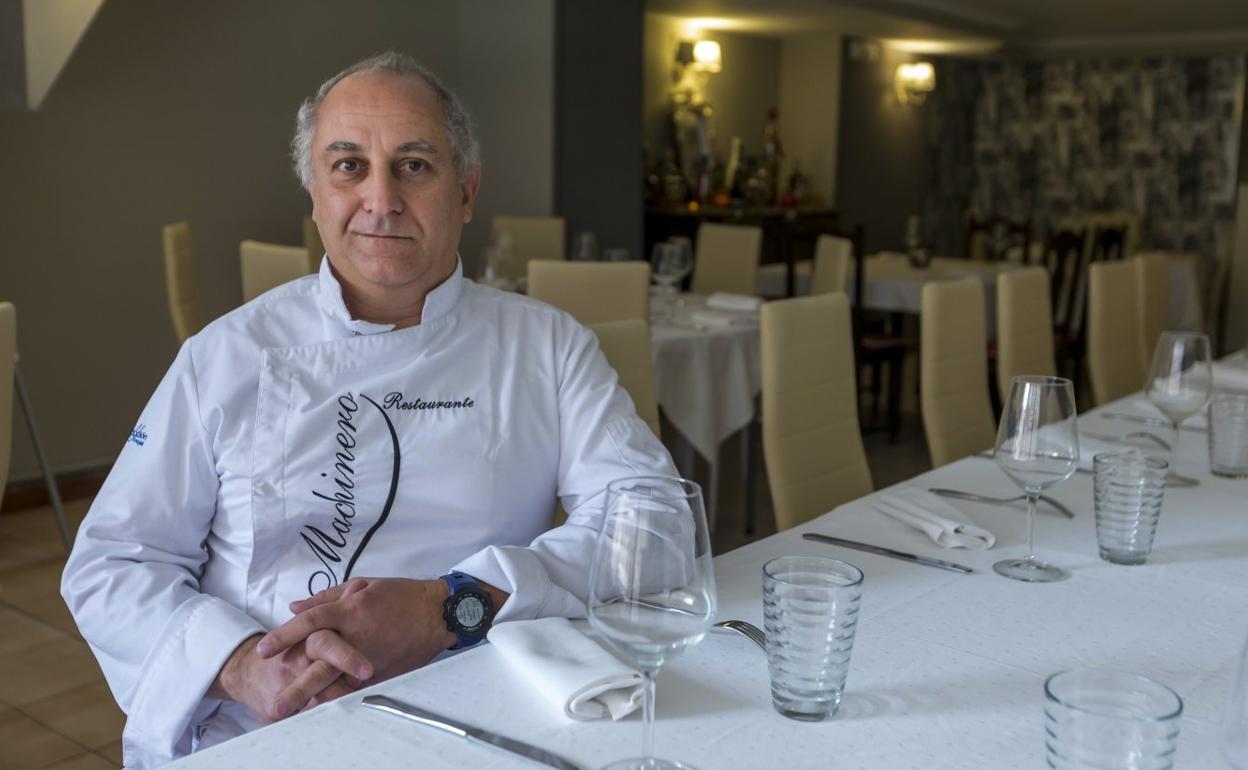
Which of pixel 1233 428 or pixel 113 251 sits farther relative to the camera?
pixel 113 251

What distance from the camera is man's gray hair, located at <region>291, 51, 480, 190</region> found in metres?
1.67

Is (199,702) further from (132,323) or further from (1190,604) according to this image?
(132,323)

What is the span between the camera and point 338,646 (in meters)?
1.31

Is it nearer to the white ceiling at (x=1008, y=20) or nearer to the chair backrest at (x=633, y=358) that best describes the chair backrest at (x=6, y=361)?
the chair backrest at (x=633, y=358)

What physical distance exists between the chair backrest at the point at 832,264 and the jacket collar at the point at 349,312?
160 inches

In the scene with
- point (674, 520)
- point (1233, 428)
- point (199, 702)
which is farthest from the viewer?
point (1233, 428)

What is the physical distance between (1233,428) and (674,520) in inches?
59.7

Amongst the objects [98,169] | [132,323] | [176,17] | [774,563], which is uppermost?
[176,17]

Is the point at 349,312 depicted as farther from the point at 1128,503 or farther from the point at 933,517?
the point at 1128,503

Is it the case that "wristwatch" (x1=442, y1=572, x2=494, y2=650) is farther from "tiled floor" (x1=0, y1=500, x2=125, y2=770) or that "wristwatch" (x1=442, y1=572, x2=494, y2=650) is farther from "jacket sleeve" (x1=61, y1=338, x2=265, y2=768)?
"tiled floor" (x1=0, y1=500, x2=125, y2=770)

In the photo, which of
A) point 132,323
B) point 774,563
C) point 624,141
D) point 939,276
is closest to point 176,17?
point 132,323

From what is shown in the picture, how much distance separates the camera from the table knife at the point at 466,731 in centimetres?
100

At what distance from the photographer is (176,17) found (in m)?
4.98

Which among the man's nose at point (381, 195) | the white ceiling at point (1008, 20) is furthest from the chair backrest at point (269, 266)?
the white ceiling at point (1008, 20)
